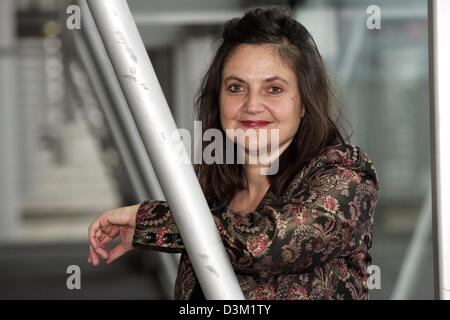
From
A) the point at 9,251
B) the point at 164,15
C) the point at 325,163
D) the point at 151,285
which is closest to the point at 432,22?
the point at 325,163

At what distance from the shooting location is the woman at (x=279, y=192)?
1.69ft

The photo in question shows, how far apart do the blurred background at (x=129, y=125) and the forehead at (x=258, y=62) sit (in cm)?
16

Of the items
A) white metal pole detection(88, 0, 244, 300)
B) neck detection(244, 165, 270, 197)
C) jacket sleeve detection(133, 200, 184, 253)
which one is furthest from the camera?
neck detection(244, 165, 270, 197)

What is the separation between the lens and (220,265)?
0.43 metres

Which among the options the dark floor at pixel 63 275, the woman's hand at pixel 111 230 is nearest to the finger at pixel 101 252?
the woman's hand at pixel 111 230

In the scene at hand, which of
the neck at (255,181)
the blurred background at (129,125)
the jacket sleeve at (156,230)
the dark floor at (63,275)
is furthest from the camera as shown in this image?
the dark floor at (63,275)

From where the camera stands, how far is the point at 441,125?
0.51 metres

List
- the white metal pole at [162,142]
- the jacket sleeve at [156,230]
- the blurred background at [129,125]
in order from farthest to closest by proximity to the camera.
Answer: the blurred background at [129,125]
the jacket sleeve at [156,230]
the white metal pole at [162,142]

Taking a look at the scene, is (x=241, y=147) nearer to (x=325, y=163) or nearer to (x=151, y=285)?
(x=325, y=163)

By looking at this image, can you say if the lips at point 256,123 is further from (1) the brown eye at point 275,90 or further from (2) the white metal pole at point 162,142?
(2) the white metal pole at point 162,142

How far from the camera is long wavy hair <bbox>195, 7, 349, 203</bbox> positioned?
2.15ft

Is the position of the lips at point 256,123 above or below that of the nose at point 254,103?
below

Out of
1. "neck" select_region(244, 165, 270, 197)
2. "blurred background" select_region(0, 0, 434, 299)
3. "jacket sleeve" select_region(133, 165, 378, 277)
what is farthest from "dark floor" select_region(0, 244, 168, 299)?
"jacket sleeve" select_region(133, 165, 378, 277)

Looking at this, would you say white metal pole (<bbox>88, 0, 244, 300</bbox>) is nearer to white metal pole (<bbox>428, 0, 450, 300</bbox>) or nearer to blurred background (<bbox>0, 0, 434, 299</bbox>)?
white metal pole (<bbox>428, 0, 450, 300</bbox>)
